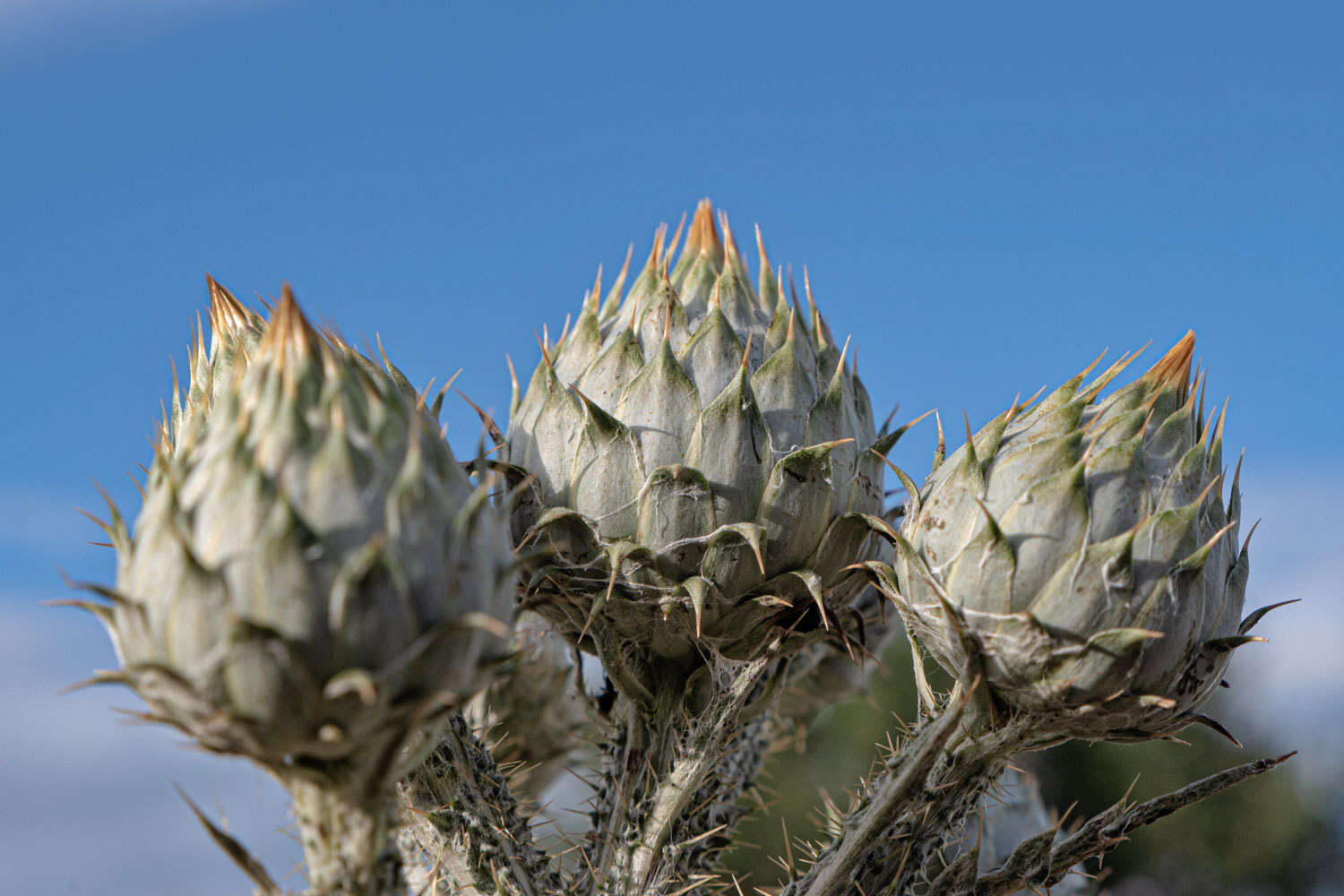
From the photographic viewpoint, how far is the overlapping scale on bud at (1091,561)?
315 centimetres

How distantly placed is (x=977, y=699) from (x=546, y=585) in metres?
1.41

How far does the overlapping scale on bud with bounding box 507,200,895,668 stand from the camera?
349 cm

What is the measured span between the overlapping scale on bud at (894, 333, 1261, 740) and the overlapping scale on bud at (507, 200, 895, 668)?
332mm

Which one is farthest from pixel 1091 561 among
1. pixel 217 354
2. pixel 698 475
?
pixel 217 354

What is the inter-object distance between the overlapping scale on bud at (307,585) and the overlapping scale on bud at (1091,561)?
1.45 m

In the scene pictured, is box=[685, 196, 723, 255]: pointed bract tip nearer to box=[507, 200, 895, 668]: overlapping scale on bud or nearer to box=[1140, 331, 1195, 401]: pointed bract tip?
box=[507, 200, 895, 668]: overlapping scale on bud

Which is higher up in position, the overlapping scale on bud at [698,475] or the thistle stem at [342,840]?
the overlapping scale on bud at [698,475]

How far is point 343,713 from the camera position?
2.30 m

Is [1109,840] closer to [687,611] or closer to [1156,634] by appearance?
[1156,634]

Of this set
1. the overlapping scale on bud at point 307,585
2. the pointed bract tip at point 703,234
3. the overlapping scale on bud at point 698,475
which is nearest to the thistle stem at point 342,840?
the overlapping scale on bud at point 307,585

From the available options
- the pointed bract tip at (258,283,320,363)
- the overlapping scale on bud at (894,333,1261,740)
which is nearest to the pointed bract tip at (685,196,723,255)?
the overlapping scale on bud at (894,333,1261,740)

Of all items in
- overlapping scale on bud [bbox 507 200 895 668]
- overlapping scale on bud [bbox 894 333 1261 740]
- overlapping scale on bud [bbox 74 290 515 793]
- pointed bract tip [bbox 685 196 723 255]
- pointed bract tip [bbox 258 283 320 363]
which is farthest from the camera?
pointed bract tip [bbox 685 196 723 255]

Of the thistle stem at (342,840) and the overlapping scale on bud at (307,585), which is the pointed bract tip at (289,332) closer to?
the overlapping scale on bud at (307,585)

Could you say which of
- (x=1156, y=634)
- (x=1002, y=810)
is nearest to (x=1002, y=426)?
(x=1156, y=634)
